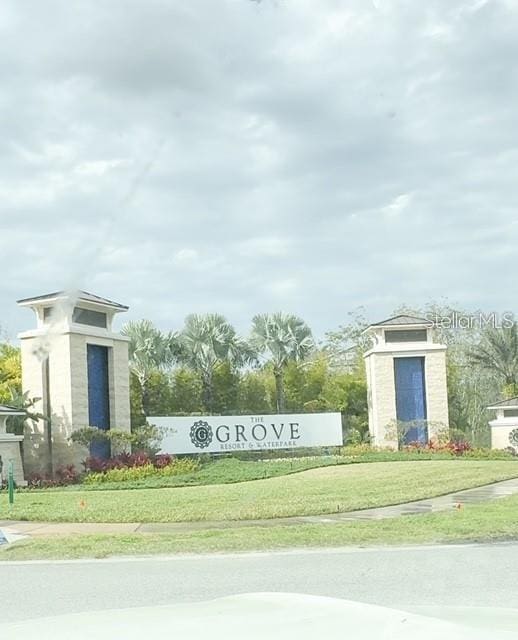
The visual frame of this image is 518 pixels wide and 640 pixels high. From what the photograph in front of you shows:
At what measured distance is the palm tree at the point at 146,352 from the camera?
4547 centimetres

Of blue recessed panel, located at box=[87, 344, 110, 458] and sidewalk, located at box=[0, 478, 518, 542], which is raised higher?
blue recessed panel, located at box=[87, 344, 110, 458]

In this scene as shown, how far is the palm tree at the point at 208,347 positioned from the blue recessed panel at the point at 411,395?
1122 cm

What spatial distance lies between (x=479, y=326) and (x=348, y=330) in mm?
8921

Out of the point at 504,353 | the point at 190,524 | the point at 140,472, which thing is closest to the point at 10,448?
the point at 140,472

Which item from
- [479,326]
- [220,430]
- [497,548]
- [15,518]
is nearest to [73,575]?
[497,548]

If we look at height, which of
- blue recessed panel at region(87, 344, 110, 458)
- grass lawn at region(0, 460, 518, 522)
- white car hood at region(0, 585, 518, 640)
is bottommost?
grass lawn at region(0, 460, 518, 522)

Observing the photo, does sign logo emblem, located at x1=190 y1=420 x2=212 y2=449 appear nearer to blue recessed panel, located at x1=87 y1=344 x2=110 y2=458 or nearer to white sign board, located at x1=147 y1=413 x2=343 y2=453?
white sign board, located at x1=147 y1=413 x2=343 y2=453

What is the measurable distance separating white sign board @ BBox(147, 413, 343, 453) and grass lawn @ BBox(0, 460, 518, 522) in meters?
7.81

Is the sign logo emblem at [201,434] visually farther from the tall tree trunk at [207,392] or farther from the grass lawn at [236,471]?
the tall tree trunk at [207,392]

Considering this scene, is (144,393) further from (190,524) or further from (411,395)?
(190,524)

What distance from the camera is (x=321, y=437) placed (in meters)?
39.0

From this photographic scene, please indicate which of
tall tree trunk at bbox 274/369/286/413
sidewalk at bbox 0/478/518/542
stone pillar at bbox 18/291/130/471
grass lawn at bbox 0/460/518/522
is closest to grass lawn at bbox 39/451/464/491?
grass lawn at bbox 0/460/518/522

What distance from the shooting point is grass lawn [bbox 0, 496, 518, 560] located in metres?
11.8

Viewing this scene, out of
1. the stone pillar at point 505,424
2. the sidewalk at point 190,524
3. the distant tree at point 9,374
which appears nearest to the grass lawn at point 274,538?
the sidewalk at point 190,524
